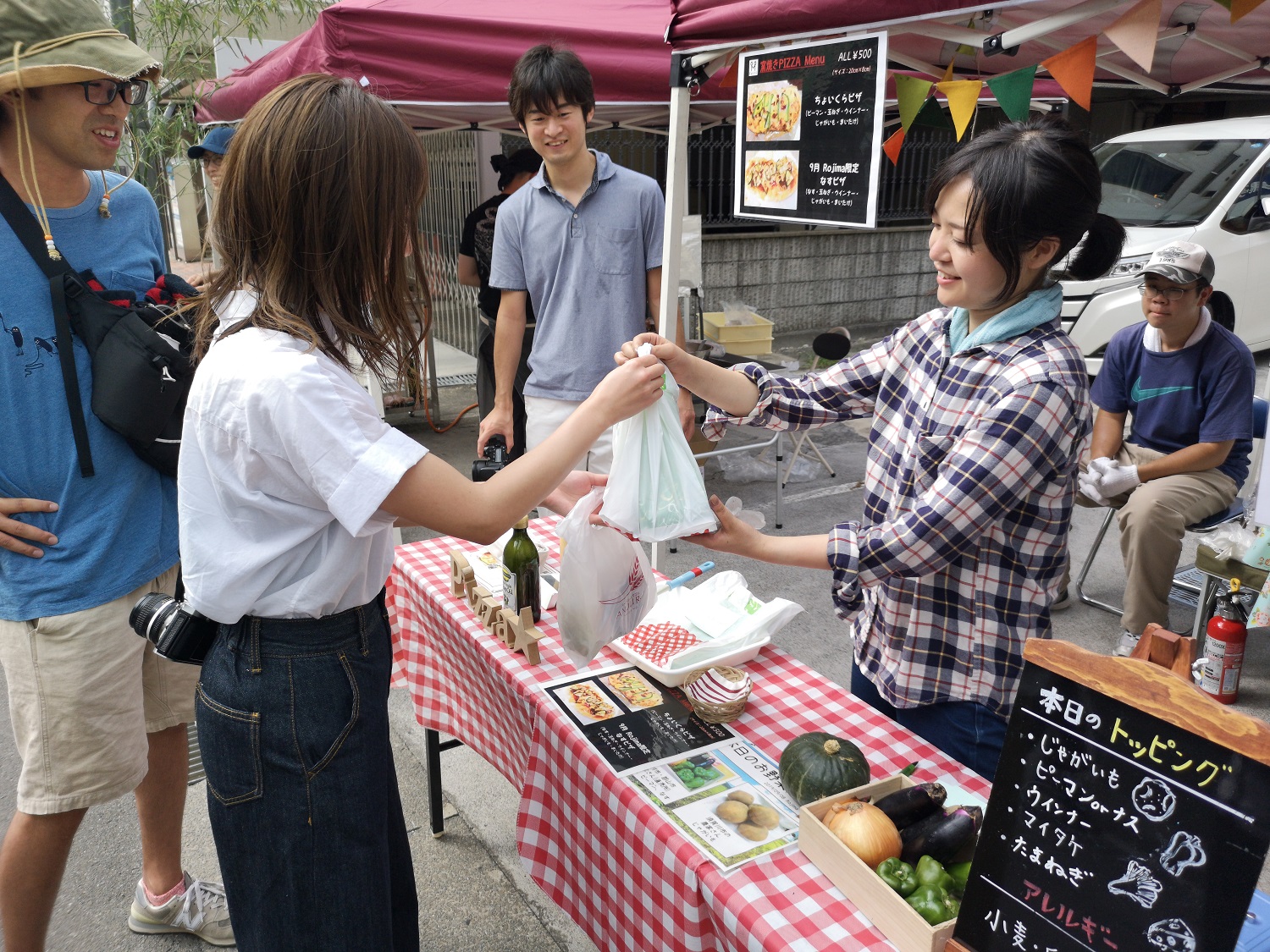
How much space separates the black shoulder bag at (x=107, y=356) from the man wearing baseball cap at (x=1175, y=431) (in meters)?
3.57

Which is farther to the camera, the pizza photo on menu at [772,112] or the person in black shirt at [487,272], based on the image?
the person in black shirt at [487,272]

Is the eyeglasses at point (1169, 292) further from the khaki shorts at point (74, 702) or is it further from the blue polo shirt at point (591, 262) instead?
the khaki shorts at point (74, 702)

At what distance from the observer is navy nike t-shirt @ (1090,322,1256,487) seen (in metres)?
3.72

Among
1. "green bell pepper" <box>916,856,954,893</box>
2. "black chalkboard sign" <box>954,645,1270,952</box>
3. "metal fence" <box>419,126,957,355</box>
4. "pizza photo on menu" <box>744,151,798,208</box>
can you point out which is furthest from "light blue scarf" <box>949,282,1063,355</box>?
"metal fence" <box>419,126,957,355</box>

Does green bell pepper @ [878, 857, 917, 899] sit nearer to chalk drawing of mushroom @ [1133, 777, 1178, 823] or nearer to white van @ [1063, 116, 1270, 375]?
chalk drawing of mushroom @ [1133, 777, 1178, 823]

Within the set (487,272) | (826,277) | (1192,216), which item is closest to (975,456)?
(487,272)

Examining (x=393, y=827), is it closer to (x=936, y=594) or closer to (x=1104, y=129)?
(x=936, y=594)

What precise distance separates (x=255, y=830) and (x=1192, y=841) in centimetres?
129

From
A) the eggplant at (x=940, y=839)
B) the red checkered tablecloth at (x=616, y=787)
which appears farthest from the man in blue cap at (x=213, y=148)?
the eggplant at (x=940, y=839)

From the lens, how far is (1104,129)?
42.6ft

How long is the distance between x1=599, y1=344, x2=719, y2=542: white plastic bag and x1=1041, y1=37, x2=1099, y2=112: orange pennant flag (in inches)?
54.5

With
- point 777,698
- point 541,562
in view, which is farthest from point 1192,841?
point 541,562

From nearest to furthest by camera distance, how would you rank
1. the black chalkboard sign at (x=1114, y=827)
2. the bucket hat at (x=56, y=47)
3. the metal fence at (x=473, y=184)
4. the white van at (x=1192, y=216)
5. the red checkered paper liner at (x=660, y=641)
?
1. the black chalkboard sign at (x=1114, y=827)
2. the bucket hat at (x=56, y=47)
3. the red checkered paper liner at (x=660, y=641)
4. the white van at (x=1192, y=216)
5. the metal fence at (x=473, y=184)

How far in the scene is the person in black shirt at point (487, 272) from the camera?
5.10 m
